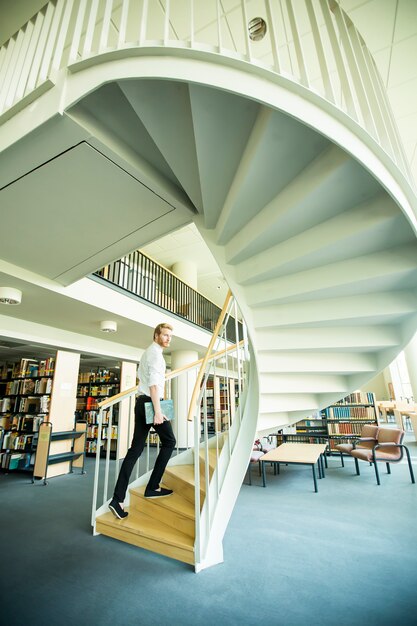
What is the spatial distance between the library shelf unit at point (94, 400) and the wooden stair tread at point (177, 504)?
4.19m

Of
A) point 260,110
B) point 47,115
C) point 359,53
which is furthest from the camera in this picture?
point 359,53

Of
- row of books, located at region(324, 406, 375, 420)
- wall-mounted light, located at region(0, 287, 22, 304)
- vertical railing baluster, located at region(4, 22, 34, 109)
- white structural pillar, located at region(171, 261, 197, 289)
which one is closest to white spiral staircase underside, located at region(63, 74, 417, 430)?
vertical railing baluster, located at region(4, 22, 34, 109)

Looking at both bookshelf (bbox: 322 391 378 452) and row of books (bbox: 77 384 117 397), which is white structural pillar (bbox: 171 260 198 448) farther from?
bookshelf (bbox: 322 391 378 452)

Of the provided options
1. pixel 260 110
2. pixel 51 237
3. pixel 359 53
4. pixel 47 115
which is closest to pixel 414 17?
pixel 359 53

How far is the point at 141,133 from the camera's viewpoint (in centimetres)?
185

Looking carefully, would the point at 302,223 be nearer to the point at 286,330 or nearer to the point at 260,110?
the point at 260,110

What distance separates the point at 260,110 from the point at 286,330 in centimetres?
158

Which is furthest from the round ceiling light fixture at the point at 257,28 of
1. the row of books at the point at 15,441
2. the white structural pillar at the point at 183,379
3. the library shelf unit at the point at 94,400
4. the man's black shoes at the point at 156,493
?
the row of books at the point at 15,441

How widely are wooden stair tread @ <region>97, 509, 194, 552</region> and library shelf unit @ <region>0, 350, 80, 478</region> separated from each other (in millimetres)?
2724

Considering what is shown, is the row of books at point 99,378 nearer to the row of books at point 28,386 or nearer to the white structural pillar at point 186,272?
the row of books at point 28,386

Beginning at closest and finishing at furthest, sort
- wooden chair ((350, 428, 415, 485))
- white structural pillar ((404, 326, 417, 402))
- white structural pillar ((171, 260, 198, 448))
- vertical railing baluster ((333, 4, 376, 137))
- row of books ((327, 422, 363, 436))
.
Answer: vertical railing baluster ((333, 4, 376, 137)), wooden chair ((350, 428, 415, 485)), row of books ((327, 422, 363, 436)), white structural pillar ((404, 326, 417, 402)), white structural pillar ((171, 260, 198, 448))

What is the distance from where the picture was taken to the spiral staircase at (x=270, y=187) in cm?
130

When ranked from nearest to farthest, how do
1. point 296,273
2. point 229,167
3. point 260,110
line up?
point 260,110 → point 229,167 → point 296,273

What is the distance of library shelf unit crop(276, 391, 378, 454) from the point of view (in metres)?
5.70
